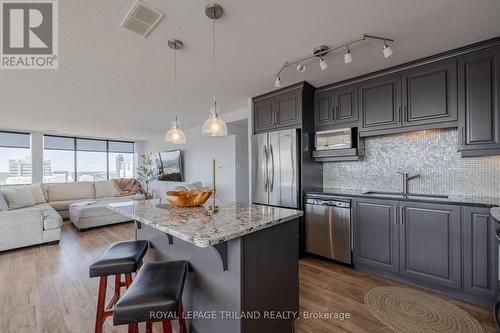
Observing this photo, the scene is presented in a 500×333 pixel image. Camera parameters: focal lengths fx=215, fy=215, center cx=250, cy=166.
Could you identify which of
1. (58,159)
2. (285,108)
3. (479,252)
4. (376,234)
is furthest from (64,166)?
(479,252)

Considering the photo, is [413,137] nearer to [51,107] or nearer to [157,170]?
[51,107]

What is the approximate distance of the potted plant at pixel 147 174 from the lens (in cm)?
734

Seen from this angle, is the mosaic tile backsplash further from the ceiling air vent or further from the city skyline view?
the city skyline view

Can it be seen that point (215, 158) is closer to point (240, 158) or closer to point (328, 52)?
point (240, 158)

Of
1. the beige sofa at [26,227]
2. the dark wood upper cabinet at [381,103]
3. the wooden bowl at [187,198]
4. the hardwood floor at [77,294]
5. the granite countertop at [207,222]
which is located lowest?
the hardwood floor at [77,294]

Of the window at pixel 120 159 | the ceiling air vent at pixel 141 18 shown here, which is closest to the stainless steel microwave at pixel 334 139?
the ceiling air vent at pixel 141 18

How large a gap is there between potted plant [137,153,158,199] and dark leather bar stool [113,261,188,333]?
657 centimetres

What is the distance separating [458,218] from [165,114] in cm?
482

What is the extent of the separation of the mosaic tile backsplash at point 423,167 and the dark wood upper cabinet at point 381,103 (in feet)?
1.16

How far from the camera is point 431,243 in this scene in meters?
2.17

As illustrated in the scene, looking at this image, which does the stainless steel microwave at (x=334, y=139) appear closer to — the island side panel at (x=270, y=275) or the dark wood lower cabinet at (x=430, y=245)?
the dark wood lower cabinet at (x=430, y=245)

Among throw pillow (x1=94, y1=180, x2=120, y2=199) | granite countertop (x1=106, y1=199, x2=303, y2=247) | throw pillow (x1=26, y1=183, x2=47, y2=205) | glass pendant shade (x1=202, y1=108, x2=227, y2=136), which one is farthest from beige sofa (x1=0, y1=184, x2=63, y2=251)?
glass pendant shade (x1=202, y1=108, x2=227, y2=136)

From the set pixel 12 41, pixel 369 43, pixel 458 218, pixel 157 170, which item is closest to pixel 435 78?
pixel 369 43

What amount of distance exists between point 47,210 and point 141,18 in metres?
4.49
